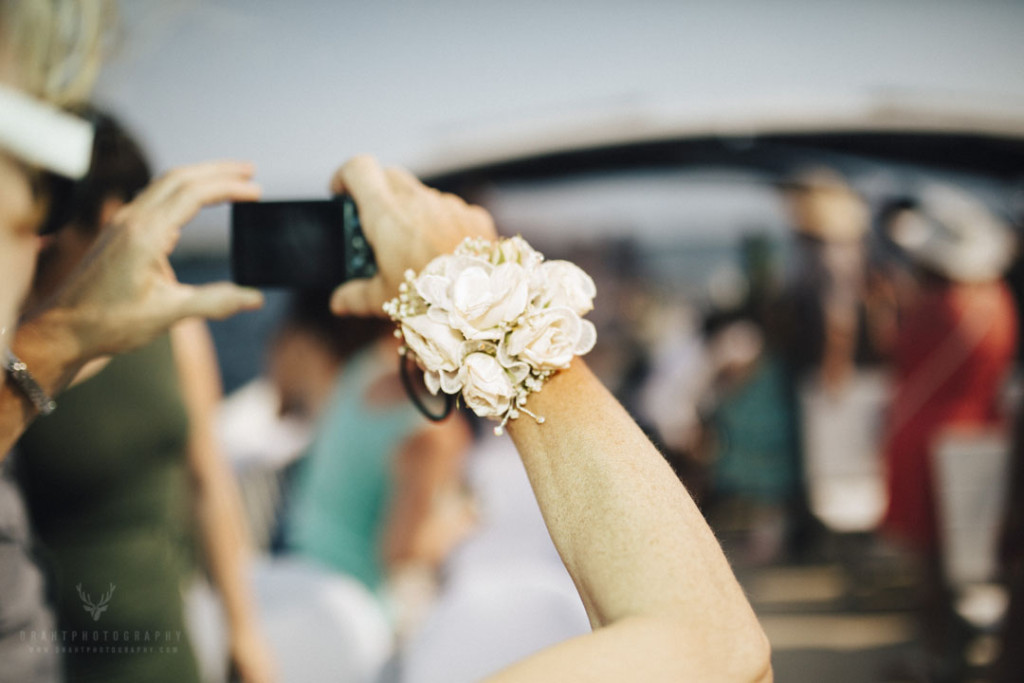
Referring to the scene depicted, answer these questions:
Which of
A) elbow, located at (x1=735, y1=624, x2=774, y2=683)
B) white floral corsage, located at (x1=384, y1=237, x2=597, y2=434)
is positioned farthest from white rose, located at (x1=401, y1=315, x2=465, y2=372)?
elbow, located at (x1=735, y1=624, x2=774, y2=683)

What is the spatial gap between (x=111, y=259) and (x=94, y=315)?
0.07 m

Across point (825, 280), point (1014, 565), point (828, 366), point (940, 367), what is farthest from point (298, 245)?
point (828, 366)

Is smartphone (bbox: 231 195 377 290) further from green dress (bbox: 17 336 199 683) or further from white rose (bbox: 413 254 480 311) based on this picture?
green dress (bbox: 17 336 199 683)

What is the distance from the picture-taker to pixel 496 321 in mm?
625

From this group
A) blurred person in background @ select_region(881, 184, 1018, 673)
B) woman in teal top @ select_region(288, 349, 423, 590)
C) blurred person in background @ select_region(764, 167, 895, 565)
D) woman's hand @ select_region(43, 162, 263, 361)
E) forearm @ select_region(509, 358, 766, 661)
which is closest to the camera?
forearm @ select_region(509, 358, 766, 661)

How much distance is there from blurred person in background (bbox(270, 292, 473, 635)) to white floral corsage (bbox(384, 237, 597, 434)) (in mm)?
1089

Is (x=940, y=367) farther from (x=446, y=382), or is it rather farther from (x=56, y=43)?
(x=56, y=43)

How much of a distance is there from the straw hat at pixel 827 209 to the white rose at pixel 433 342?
12.7 feet

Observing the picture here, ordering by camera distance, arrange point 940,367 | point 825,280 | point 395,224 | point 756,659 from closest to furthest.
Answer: point 756,659
point 395,224
point 940,367
point 825,280

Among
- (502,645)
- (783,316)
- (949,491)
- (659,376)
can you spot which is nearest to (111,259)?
(502,645)

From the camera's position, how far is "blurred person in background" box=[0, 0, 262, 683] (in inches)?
28.0

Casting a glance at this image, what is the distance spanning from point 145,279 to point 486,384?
0.48 meters

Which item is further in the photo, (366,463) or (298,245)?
(366,463)

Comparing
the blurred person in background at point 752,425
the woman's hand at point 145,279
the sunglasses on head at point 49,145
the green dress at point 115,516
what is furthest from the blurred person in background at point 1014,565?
the blurred person in background at point 752,425
